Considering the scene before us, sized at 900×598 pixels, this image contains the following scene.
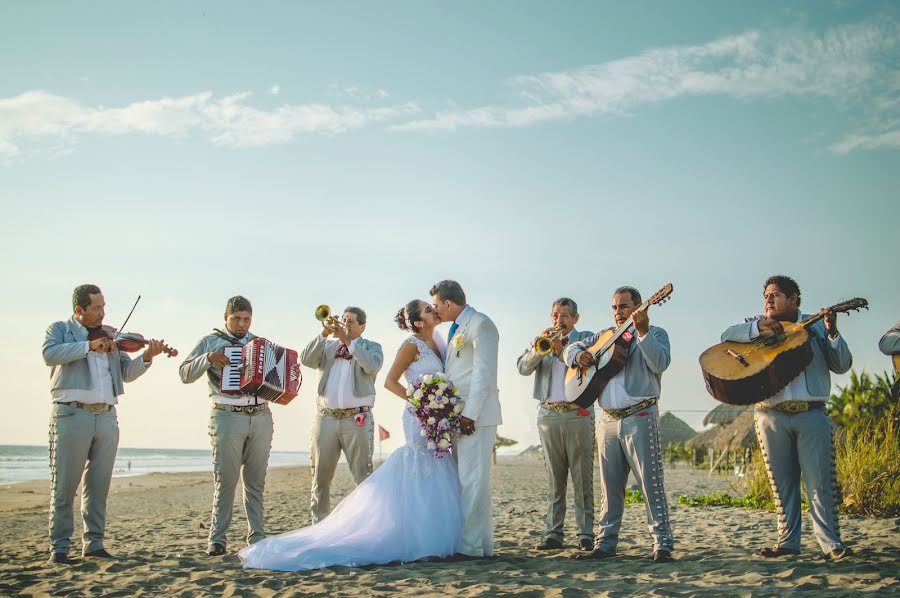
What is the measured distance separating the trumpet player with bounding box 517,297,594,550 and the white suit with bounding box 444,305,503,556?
20.9 inches

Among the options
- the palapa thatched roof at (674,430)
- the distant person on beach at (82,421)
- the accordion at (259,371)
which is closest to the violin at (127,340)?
the distant person on beach at (82,421)

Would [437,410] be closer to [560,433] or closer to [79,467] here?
[560,433]

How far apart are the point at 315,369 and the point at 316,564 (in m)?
2.76

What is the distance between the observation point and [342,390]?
7.99 m

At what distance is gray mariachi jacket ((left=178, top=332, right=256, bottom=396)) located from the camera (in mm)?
7270

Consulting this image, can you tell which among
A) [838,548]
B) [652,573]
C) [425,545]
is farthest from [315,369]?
[838,548]

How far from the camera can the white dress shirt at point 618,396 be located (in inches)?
249

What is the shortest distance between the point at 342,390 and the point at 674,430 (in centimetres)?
2352

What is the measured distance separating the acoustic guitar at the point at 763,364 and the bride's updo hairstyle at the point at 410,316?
8.49 ft

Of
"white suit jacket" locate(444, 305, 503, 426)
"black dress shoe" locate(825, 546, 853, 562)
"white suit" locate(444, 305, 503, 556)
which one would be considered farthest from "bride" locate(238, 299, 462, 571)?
"black dress shoe" locate(825, 546, 853, 562)

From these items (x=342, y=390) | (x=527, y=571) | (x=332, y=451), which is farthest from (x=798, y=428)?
(x=332, y=451)

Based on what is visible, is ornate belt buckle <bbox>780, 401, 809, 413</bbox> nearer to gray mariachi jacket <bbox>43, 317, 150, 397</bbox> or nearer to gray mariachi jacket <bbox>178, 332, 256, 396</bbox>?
gray mariachi jacket <bbox>178, 332, 256, 396</bbox>

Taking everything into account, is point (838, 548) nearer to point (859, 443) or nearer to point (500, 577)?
point (500, 577)

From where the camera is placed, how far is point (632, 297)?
21.8 feet
